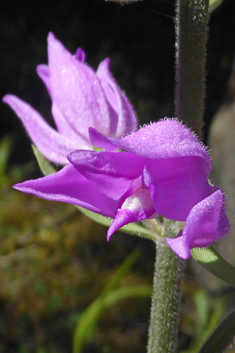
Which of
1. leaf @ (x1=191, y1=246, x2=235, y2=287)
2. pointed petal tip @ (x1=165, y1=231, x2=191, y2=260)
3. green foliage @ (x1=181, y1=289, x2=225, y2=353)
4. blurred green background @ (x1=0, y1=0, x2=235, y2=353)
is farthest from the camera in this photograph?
blurred green background @ (x1=0, y1=0, x2=235, y2=353)

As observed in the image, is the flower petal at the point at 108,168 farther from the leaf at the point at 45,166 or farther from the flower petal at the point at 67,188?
the leaf at the point at 45,166

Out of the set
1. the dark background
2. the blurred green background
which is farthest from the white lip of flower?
the dark background

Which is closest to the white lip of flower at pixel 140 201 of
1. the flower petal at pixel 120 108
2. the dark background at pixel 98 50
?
the flower petal at pixel 120 108

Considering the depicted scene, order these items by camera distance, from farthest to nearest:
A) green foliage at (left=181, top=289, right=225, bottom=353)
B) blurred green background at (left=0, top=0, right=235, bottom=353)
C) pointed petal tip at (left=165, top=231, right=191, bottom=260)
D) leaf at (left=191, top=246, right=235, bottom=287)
Answer: blurred green background at (left=0, top=0, right=235, bottom=353) < green foliage at (left=181, top=289, right=225, bottom=353) < leaf at (left=191, top=246, right=235, bottom=287) < pointed petal tip at (left=165, top=231, right=191, bottom=260)

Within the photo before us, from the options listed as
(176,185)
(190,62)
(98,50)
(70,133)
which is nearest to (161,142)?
(176,185)

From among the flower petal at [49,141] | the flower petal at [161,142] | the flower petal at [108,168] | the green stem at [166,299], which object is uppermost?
the flower petal at [161,142]

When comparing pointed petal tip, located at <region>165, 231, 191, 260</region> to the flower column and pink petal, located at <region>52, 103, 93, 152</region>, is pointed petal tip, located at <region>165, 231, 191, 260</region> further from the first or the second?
pink petal, located at <region>52, 103, 93, 152</region>

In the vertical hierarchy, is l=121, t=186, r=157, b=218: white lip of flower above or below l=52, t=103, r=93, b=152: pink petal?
above
